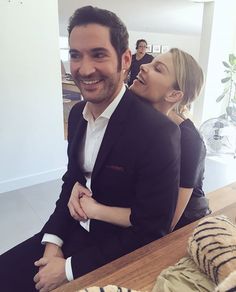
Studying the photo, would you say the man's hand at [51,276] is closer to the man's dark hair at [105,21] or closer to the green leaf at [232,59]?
the man's dark hair at [105,21]

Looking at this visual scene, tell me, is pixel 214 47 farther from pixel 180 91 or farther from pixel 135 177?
pixel 135 177

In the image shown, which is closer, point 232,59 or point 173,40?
point 232,59

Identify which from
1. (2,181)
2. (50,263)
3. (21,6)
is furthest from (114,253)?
(21,6)

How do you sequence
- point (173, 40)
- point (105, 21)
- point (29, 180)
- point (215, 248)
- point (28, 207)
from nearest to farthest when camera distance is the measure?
1. point (215, 248)
2. point (105, 21)
3. point (28, 207)
4. point (29, 180)
5. point (173, 40)

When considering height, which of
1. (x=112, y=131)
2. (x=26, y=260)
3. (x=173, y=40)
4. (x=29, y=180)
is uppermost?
(x=112, y=131)

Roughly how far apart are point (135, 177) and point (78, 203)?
0.25m

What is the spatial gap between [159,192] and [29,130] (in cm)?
192

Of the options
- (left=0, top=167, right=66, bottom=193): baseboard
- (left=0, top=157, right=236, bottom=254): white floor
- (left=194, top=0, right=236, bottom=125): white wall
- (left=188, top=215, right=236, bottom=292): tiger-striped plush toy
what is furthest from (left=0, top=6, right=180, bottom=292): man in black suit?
(left=194, top=0, right=236, bottom=125): white wall

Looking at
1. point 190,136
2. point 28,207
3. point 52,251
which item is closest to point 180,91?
point 190,136

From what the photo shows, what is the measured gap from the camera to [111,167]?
2.84ft

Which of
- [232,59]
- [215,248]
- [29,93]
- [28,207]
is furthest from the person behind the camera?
[232,59]

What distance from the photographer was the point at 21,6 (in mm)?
2184

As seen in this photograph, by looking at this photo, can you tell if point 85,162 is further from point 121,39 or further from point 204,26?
point 204,26

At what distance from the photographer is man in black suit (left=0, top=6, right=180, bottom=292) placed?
2.68 feet
